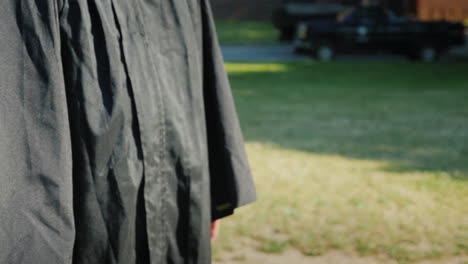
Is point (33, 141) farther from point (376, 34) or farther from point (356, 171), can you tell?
point (376, 34)

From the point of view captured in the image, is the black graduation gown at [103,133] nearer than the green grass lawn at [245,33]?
Yes

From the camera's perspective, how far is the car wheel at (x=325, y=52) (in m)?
17.5

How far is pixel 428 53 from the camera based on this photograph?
1753 centimetres

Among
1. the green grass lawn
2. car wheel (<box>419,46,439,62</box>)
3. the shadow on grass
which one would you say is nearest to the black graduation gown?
the shadow on grass

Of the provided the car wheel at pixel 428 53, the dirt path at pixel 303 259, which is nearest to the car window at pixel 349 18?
the car wheel at pixel 428 53

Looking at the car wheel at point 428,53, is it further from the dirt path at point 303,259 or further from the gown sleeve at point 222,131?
the gown sleeve at point 222,131

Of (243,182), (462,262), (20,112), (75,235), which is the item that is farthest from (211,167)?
(462,262)

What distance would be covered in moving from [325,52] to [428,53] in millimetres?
2704

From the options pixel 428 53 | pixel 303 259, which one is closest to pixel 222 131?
pixel 303 259

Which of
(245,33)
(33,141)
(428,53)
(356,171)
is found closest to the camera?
(33,141)

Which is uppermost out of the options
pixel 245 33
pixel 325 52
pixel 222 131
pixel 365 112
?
pixel 222 131

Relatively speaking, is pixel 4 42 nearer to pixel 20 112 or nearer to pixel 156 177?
pixel 20 112

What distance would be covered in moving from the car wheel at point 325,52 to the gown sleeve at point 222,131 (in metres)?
15.9

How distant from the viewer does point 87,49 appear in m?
1.48
